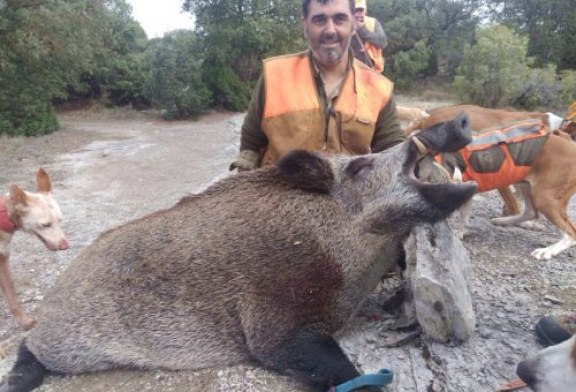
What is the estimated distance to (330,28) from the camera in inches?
134

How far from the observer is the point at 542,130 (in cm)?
455

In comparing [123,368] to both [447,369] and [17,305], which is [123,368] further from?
[447,369]

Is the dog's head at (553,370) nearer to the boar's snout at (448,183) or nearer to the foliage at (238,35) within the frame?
the boar's snout at (448,183)

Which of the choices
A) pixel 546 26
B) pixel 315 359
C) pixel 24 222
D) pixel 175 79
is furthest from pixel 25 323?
pixel 546 26

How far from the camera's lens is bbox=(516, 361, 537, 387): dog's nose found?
212cm

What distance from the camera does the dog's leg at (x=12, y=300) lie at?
3288mm

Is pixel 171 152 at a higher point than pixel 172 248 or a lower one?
lower

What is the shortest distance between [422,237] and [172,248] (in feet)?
5.02

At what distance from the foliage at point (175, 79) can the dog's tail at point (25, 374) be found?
771 inches

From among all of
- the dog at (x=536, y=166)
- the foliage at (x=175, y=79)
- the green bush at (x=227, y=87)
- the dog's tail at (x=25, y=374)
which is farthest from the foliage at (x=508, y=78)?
the dog's tail at (x=25, y=374)

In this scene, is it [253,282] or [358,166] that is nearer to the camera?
[253,282]

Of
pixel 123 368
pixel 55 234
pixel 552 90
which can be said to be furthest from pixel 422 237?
pixel 552 90

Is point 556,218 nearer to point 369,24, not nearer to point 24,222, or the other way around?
point 369,24

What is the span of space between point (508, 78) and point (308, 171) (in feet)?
57.2
